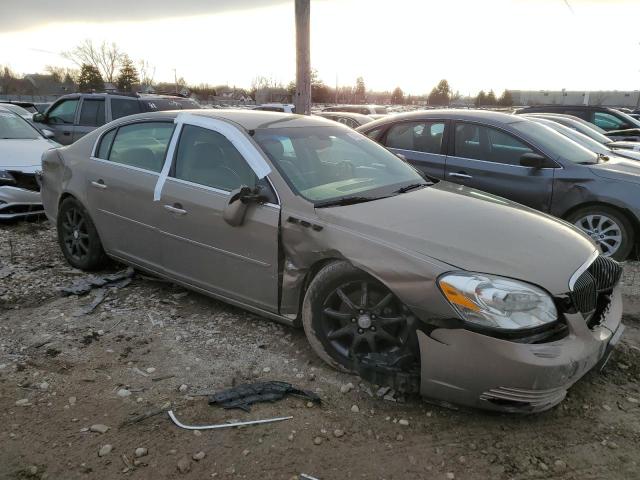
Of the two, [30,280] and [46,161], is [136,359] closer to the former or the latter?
[30,280]

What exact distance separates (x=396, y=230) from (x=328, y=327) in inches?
28.9

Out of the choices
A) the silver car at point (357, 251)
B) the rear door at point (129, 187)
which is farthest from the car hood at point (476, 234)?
the rear door at point (129, 187)

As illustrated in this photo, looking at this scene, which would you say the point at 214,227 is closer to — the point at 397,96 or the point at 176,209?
the point at 176,209

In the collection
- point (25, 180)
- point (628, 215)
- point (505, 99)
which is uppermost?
point (505, 99)

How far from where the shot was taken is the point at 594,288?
2.87 meters

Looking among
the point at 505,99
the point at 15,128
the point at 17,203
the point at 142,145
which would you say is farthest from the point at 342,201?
Result: the point at 505,99

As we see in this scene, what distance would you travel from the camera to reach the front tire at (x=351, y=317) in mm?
2949

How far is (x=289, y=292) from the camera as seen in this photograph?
337cm

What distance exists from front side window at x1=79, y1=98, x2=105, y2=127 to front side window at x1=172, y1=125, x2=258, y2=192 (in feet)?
22.1

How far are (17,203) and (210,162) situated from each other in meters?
3.87

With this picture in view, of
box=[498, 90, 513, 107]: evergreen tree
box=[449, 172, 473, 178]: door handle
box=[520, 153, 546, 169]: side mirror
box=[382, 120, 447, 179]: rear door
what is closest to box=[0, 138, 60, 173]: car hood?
box=[382, 120, 447, 179]: rear door

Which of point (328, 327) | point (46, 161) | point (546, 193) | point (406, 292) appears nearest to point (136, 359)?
point (328, 327)

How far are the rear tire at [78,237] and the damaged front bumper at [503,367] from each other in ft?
10.8

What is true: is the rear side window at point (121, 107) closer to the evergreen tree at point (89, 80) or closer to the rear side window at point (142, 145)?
the rear side window at point (142, 145)
